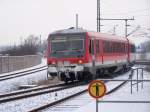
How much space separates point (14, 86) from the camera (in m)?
31.4

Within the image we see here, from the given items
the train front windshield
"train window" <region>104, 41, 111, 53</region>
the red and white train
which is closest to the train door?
the red and white train

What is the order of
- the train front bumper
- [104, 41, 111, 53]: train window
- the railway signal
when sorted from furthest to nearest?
[104, 41, 111, 53]: train window < the train front bumper < the railway signal

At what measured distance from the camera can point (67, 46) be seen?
100.0 ft

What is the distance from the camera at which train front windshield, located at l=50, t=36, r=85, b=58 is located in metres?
30.2

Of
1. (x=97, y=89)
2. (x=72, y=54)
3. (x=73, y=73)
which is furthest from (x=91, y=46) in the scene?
(x=97, y=89)

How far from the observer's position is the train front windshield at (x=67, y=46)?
30.2 meters

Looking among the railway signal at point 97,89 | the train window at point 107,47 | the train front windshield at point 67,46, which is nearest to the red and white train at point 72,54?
the train front windshield at point 67,46

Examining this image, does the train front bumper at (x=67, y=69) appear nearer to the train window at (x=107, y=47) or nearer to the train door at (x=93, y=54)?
the train door at (x=93, y=54)

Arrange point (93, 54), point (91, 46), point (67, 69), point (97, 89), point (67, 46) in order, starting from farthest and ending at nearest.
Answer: point (93, 54) → point (91, 46) → point (67, 46) → point (67, 69) → point (97, 89)

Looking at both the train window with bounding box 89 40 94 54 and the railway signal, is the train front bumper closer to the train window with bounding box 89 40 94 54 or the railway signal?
the train window with bounding box 89 40 94 54

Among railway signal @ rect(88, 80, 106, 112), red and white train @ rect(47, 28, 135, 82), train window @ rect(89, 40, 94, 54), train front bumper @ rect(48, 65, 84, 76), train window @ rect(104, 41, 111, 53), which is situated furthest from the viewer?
train window @ rect(104, 41, 111, 53)

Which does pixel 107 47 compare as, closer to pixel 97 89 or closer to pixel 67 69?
pixel 67 69

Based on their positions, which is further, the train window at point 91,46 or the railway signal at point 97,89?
the train window at point 91,46

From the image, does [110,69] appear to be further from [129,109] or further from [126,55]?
[129,109]
